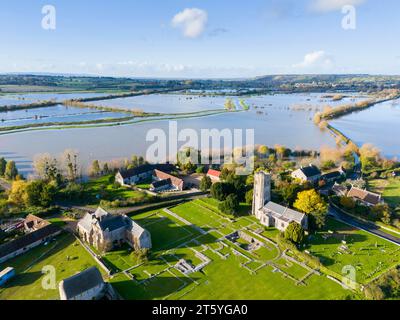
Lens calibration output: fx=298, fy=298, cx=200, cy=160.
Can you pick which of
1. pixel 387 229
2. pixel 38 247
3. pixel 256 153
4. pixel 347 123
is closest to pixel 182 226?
pixel 38 247

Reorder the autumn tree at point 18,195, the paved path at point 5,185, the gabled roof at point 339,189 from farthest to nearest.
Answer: the paved path at point 5,185 → the gabled roof at point 339,189 → the autumn tree at point 18,195

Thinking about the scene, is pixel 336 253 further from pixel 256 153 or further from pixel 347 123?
pixel 347 123

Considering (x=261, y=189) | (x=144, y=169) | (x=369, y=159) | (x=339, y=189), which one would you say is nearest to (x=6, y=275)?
(x=261, y=189)

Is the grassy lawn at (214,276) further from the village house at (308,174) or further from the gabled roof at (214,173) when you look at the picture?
the village house at (308,174)

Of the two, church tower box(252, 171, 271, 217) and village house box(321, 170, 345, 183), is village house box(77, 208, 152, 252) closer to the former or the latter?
church tower box(252, 171, 271, 217)

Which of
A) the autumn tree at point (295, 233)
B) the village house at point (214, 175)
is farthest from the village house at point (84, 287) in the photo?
the village house at point (214, 175)
